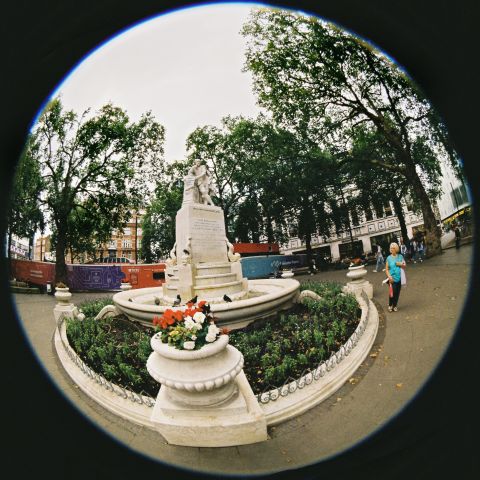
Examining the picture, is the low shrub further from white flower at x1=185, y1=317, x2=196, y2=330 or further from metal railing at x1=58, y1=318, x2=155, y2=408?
white flower at x1=185, y1=317, x2=196, y2=330

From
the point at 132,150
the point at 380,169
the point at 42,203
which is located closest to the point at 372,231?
the point at 380,169

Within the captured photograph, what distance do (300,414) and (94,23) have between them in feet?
13.7

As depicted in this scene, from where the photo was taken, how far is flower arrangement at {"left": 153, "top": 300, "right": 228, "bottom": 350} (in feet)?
5.60

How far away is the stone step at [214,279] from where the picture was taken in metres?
5.98

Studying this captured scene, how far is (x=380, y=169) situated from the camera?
29.3 ft

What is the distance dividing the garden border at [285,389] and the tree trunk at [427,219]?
20.3ft

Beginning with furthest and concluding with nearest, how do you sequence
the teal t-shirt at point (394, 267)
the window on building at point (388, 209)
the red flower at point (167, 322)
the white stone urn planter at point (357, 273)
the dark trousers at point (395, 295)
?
the window on building at point (388, 209) → the white stone urn planter at point (357, 273) → the teal t-shirt at point (394, 267) → the dark trousers at point (395, 295) → the red flower at point (167, 322)

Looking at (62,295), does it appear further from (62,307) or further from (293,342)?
(293,342)

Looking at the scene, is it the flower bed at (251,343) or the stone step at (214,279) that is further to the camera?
the stone step at (214,279)

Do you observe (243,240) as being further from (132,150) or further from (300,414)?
(300,414)

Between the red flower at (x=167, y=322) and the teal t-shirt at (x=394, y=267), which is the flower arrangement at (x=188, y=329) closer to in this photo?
the red flower at (x=167, y=322)

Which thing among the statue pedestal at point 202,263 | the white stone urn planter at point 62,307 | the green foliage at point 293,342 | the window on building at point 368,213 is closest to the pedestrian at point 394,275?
the green foliage at point 293,342

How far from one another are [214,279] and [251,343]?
3099 millimetres

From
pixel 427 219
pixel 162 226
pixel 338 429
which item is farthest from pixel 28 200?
pixel 162 226
